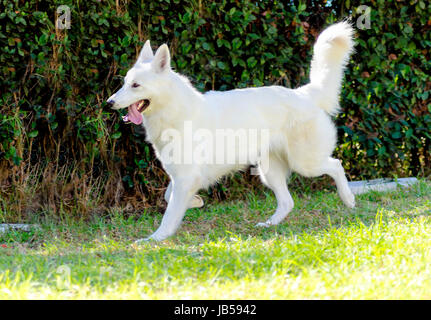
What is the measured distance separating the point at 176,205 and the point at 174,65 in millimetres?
1482

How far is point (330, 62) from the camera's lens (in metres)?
4.36

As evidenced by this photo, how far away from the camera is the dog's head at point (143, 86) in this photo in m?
3.73

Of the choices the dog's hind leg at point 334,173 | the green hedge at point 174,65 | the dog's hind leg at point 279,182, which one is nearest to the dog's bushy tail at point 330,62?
the dog's hind leg at point 334,173

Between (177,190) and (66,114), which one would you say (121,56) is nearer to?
(66,114)

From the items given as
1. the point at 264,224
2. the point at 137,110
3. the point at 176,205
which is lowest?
the point at 264,224

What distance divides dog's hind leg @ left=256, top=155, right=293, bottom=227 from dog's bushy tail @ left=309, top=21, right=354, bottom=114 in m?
0.57

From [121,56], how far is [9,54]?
88 centimetres

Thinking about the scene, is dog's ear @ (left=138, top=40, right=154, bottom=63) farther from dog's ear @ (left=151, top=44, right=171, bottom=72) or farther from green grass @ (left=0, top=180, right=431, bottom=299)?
green grass @ (left=0, top=180, right=431, bottom=299)

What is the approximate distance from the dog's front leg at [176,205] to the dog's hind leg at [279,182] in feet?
2.54

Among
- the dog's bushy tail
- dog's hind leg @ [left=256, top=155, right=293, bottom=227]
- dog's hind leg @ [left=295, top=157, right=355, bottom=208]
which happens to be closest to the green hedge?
the dog's bushy tail

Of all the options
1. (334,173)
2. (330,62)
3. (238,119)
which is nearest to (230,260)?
(238,119)

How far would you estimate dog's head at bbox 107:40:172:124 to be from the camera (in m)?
3.73

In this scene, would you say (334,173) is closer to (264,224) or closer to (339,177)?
(339,177)

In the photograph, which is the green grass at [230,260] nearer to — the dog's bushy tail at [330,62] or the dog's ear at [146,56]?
the dog's bushy tail at [330,62]
